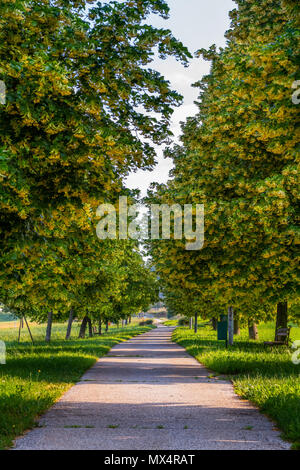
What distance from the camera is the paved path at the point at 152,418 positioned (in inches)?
225

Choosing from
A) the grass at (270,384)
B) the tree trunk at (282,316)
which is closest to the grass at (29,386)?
the grass at (270,384)

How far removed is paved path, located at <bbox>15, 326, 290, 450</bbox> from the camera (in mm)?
5723

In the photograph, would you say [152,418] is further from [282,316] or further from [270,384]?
[282,316]

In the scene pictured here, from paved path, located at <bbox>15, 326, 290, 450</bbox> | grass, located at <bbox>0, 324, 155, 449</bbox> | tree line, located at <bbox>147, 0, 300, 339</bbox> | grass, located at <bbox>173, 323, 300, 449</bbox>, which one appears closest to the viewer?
paved path, located at <bbox>15, 326, 290, 450</bbox>

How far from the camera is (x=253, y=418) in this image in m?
7.23

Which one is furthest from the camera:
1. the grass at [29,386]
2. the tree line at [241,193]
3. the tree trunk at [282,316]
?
the tree trunk at [282,316]

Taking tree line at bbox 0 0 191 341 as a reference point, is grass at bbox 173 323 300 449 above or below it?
below

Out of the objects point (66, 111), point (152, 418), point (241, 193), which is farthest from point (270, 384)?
point (66, 111)

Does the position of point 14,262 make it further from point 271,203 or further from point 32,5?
point 271,203

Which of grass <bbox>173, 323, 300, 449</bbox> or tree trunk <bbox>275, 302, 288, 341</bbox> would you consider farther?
tree trunk <bbox>275, 302, 288, 341</bbox>

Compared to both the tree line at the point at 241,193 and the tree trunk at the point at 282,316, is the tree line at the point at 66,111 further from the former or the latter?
the tree trunk at the point at 282,316

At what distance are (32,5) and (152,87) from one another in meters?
2.20

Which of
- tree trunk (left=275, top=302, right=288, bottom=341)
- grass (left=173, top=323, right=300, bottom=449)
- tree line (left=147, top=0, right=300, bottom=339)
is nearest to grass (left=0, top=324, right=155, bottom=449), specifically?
grass (left=173, top=323, right=300, bottom=449)

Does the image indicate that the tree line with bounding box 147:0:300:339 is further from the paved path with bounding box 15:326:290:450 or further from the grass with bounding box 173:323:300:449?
the paved path with bounding box 15:326:290:450
